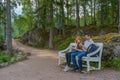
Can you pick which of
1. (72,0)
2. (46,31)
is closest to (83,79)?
(46,31)

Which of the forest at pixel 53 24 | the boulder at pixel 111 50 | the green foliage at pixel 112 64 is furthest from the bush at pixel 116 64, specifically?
the forest at pixel 53 24

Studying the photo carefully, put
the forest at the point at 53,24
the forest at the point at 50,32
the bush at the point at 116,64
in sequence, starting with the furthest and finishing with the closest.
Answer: the forest at the point at 53,24, the forest at the point at 50,32, the bush at the point at 116,64

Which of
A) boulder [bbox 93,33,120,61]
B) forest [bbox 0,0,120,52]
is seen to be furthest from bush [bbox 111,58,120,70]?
forest [bbox 0,0,120,52]

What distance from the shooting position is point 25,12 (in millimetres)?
37812

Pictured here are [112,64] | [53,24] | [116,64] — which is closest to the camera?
[116,64]

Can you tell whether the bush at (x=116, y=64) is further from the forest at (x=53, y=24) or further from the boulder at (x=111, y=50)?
the forest at (x=53, y=24)

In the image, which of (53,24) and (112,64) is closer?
(112,64)

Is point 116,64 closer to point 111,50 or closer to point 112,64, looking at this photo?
point 112,64

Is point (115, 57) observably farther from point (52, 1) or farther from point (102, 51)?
point (52, 1)

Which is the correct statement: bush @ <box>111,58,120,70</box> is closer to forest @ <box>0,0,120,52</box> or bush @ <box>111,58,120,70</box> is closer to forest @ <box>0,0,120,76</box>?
forest @ <box>0,0,120,76</box>

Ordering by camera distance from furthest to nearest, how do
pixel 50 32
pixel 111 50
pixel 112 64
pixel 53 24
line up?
pixel 50 32, pixel 53 24, pixel 111 50, pixel 112 64

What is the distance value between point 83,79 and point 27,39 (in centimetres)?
2204

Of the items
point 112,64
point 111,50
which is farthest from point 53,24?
point 112,64

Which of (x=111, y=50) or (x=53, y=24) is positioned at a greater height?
(x=53, y=24)
